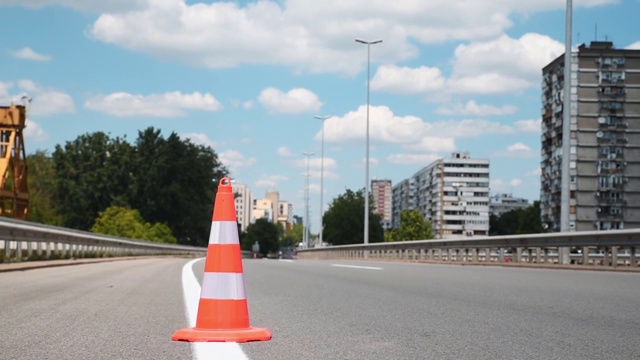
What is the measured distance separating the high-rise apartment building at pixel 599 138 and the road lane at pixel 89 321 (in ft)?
441

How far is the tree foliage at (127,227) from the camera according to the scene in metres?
76.6

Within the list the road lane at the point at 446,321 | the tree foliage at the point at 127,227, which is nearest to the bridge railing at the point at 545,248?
the road lane at the point at 446,321

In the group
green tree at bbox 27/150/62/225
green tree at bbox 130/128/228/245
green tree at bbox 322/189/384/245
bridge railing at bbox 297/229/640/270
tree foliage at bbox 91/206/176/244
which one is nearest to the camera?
bridge railing at bbox 297/229/640/270

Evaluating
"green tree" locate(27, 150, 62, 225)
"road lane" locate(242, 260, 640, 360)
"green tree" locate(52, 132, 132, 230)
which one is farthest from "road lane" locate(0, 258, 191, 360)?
"green tree" locate(27, 150, 62, 225)

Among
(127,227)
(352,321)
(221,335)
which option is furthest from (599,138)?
(221,335)

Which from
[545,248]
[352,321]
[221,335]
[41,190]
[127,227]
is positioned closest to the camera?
[221,335]

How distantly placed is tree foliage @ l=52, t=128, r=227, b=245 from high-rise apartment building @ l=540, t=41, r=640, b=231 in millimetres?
67094

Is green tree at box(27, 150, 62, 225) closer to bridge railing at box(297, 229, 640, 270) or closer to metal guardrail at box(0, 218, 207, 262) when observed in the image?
metal guardrail at box(0, 218, 207, 262)

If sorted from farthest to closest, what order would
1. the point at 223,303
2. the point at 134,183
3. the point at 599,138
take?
the point at 599,138
the point at 134,183
the point at 223,303

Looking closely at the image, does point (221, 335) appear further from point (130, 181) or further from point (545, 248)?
point (130, 181)

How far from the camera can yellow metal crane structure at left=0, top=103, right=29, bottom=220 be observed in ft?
173

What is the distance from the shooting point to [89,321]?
7.49m

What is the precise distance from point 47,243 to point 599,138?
133 meters

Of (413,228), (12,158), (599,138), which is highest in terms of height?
(599,138)
